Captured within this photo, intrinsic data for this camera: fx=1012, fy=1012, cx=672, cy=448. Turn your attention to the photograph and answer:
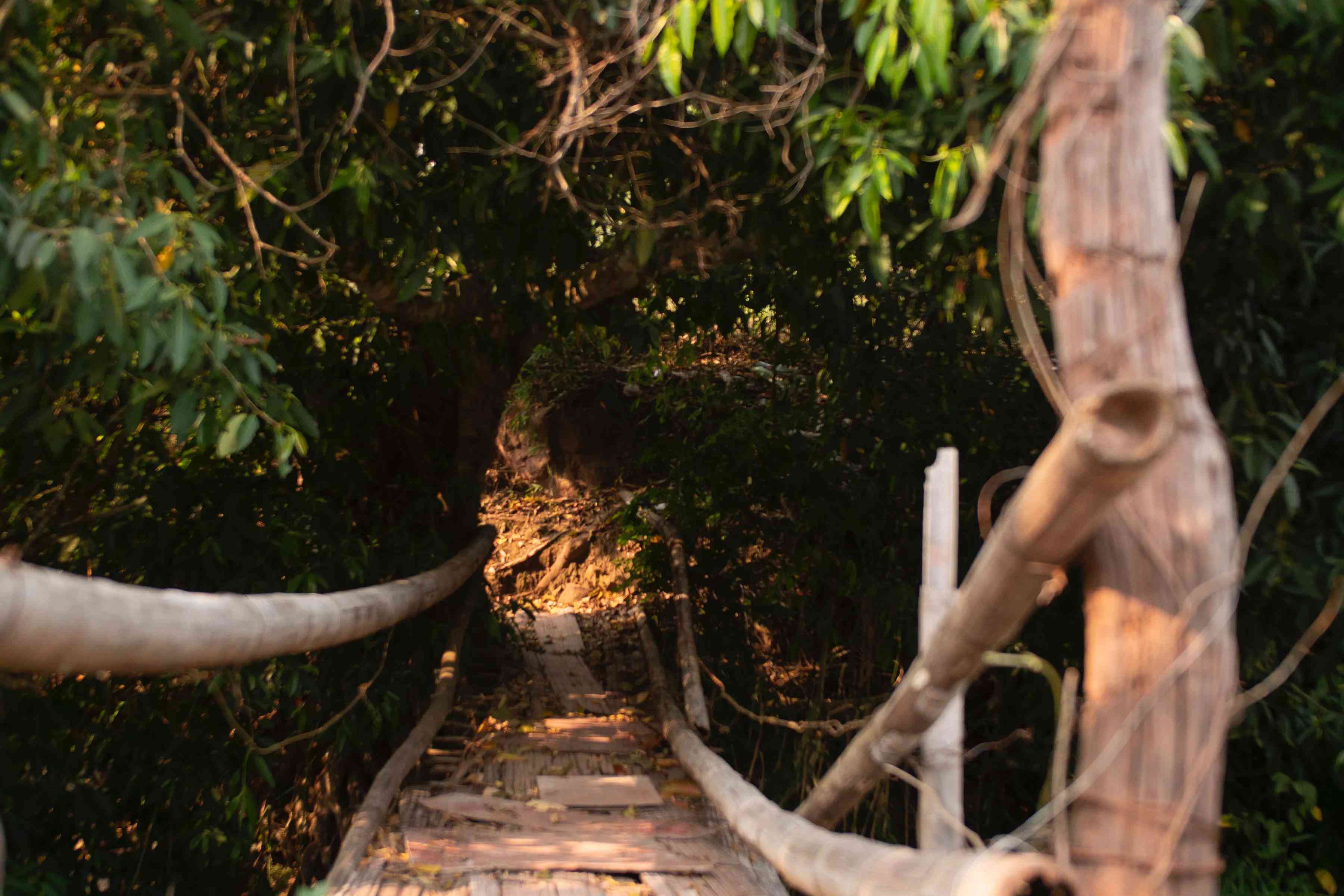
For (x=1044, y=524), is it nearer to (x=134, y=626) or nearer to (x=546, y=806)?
(x=134, y=626)

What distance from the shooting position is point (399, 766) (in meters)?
3.94

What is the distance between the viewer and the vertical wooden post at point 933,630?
2.37 meters

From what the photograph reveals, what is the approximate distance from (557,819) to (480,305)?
6.95 ft

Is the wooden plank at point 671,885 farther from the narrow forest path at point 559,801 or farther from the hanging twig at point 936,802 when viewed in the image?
the hanging twig at point 936,802

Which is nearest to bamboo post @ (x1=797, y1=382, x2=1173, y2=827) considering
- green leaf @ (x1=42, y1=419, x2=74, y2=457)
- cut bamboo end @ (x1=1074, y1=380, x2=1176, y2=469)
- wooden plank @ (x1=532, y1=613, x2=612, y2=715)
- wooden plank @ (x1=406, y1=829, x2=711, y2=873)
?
cut bamboo end @ (x1=1074, y1=380, x2=1176, y2=469)

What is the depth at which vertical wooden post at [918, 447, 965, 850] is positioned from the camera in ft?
7.77

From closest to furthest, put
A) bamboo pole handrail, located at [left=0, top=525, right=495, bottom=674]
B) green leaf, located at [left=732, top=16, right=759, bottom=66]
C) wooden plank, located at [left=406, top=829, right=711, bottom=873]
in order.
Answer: bamboo pole handrail, located at [left=0, top=525, right=495, bottom=674] < green leaf, located at [left=732, top=16, right=759, bottom=66] < wooden plank, located at [left=406, top=829, right=711, bottom=873]

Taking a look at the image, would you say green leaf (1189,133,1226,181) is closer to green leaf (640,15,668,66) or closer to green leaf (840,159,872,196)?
green leaf (840,159,872,196)

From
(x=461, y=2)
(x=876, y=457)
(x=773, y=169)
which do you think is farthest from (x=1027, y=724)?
(x=461, y=2)

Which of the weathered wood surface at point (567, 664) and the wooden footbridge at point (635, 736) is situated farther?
the weathered wood surface at point (567, 664)

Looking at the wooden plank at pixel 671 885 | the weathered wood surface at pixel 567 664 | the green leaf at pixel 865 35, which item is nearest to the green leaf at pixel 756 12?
the green leaf at pixel 865 35

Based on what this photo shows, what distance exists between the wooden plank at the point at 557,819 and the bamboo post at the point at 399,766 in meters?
0.15

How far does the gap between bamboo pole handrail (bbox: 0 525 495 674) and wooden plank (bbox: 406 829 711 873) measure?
3.65 feet

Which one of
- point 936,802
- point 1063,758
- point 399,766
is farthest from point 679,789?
point 1063,758
